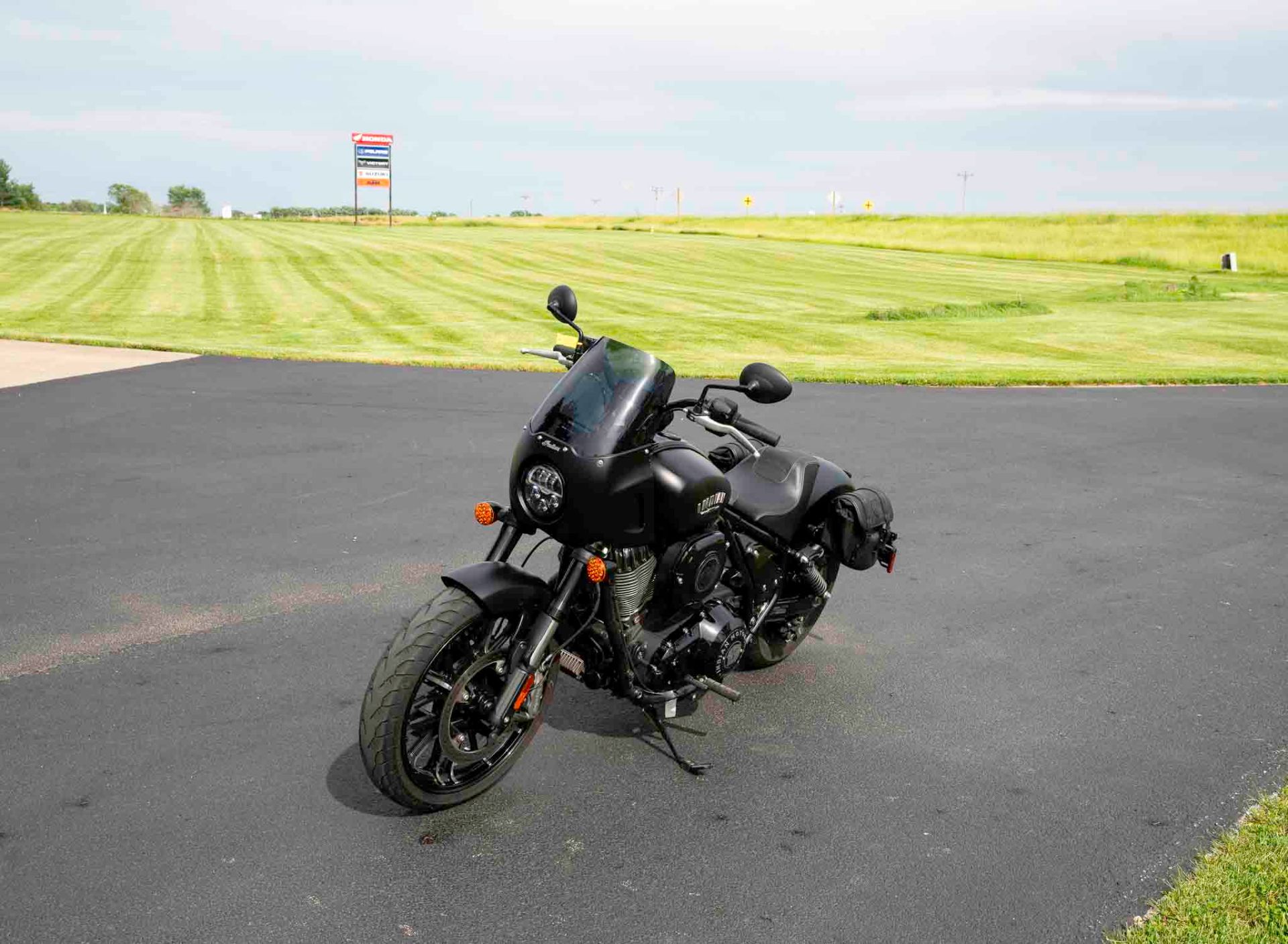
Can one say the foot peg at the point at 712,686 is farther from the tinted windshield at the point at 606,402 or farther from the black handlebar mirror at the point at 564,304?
the black handlebar mirror at the point at 564,304

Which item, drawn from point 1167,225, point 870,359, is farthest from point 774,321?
point 1167,225

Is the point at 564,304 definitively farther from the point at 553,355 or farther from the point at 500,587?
the point at 500,587

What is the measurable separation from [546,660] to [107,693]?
233cm

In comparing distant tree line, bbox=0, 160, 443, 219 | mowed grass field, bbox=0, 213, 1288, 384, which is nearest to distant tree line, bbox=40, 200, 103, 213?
distant tree line, bbox=0, 160, 443, 219

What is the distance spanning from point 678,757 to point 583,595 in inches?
35.6

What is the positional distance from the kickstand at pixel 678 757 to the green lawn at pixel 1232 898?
1740 mm

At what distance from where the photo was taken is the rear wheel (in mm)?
5766

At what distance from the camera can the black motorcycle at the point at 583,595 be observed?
13.6 ft

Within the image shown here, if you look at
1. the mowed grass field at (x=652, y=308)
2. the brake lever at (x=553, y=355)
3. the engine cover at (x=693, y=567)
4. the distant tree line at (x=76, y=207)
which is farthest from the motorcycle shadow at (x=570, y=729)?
the distant tree line at (x=76, y=207)

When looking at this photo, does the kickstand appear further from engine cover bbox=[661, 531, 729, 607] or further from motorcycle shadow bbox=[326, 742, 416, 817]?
motorcycle shadow bbox=[326, 742, 416, 817]

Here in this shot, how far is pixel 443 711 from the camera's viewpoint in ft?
13.6

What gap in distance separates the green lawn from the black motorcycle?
6.11 feet

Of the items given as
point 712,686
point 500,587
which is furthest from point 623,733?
point 500,587

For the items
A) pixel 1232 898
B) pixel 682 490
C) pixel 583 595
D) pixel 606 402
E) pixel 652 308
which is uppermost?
pixel 652 308
